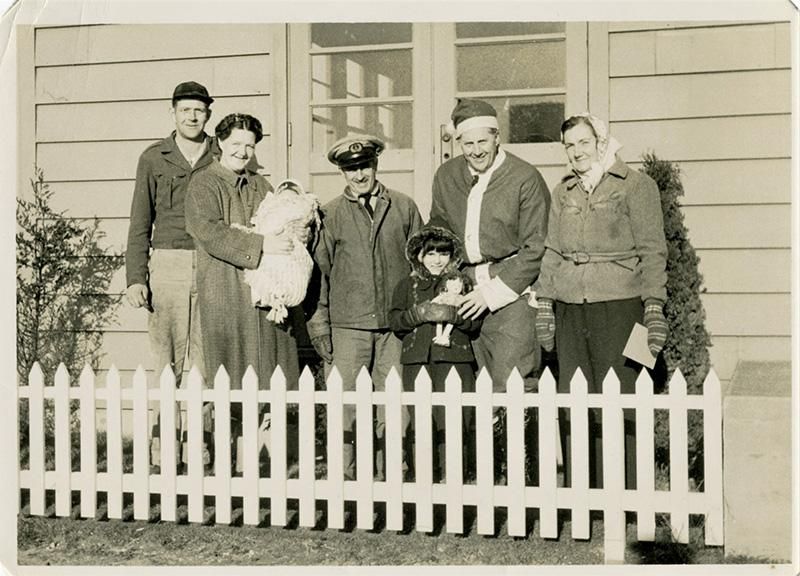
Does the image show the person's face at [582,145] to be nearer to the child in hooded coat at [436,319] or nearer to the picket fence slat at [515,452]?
the child in hooded coat at [436,319]

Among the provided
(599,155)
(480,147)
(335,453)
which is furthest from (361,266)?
(599,155)

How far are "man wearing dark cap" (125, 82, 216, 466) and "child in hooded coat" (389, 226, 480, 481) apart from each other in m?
1.28

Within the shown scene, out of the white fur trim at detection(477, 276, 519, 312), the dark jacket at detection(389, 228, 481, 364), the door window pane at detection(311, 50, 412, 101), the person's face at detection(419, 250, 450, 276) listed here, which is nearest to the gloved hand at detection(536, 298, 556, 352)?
the white fur trim at detection(477, 276, 519, 312)

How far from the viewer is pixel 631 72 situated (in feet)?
16.0

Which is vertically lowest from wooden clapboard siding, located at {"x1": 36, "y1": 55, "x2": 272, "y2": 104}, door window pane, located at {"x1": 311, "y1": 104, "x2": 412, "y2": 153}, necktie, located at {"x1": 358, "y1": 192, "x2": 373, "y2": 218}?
necktie, located at {"x1": 358, "y1": 192, "x2": 373, "y2": 218}

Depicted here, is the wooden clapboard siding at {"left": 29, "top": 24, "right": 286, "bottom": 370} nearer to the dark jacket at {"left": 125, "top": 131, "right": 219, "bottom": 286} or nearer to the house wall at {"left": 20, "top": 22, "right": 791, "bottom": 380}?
the house wall at {"left": 20, "top": 22, "right": 791, "bottom": 380}

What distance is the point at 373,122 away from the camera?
514 cm

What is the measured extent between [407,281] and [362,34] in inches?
56.4

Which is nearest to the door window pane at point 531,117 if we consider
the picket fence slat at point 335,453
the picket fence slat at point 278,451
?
the picket fence slat at point 335,453

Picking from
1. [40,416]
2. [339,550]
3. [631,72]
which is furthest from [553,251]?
[40,416]

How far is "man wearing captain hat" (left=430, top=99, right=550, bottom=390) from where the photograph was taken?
182 inches

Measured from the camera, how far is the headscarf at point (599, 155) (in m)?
4.52

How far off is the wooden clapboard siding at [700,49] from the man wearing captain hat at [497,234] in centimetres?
84

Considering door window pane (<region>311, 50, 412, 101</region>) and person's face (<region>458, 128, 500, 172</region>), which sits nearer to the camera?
person's face (<region>458, 128, 500, 172</region>)
